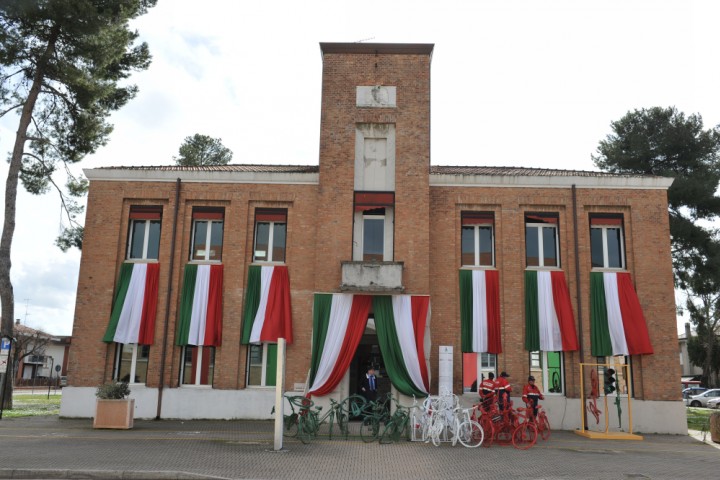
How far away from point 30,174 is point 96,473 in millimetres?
20151

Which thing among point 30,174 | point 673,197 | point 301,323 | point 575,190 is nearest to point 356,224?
point 301,323

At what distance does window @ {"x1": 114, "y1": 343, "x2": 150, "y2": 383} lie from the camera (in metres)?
20.5

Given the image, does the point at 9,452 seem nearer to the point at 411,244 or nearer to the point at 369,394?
the point at 369,394

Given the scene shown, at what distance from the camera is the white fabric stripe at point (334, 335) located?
19188 mm

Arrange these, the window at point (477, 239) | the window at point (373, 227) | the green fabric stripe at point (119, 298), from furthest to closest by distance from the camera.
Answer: the window at point (477, 239), the window at point (373, 227), the green fabric stripe at point (119, 298)

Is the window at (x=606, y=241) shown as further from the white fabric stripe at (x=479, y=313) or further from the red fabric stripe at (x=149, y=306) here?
the red fabric stripe at (x=149, y=306)

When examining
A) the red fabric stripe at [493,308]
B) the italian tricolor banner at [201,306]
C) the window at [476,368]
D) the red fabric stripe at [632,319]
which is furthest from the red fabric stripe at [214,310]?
the red fabric stripe at [632,319]

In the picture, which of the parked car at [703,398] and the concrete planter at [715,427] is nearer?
the concrete planter at [715,427]

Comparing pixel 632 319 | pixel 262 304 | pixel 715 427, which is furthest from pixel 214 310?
pixel 715 427

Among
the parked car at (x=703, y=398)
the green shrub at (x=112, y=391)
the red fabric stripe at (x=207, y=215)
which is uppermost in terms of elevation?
the red fabric stripe at (x=207, y=215)

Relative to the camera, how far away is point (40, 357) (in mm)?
60938

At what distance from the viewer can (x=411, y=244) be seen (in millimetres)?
20156

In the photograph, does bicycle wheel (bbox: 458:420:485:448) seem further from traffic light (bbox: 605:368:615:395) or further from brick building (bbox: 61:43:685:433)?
traffic light (bbox: 605:368:615:395)

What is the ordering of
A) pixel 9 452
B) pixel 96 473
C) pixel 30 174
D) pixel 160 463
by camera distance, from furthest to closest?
pixel 30 174
pixel 9 452
pixel 160 463
pixel 96 473
